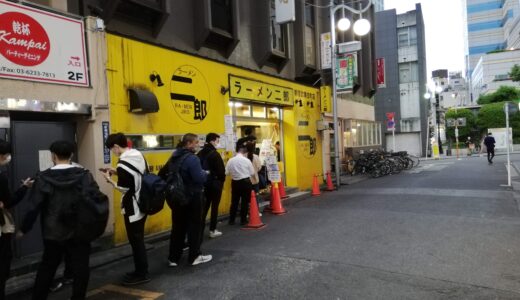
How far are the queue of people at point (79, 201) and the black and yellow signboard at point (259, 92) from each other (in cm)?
367

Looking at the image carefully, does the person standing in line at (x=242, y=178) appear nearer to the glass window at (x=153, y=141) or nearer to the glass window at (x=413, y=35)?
the glass window at (x=153, y=141)

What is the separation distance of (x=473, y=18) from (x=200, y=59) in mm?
115777

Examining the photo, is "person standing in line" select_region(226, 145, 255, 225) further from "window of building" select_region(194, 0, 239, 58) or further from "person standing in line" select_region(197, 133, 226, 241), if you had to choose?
"window of building" select_region(194, 0, 239, 58)

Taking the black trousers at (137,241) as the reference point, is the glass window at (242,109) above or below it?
above

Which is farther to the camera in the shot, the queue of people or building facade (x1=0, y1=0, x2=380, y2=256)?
building facade (x1=0, y1=0, x2=380, y2=256)

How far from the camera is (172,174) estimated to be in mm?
5770

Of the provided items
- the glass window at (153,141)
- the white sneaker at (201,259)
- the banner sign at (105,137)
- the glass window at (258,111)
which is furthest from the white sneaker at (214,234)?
the glass window at (258,111)

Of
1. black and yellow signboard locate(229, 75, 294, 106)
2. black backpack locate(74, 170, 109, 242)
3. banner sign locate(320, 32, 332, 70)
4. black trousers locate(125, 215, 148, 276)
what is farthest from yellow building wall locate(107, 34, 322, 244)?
banner sign locate(320, 32, 332, 70)

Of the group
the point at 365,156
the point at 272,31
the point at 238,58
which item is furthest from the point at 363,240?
the point at 365,156

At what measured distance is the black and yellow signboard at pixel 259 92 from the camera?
10.9m

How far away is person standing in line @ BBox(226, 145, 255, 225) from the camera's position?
28.9 ft

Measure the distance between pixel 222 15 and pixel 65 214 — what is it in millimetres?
8242

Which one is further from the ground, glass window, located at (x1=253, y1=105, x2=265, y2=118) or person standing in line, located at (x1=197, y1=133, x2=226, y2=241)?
glass window, located at (x1=253, y1=105, x2=265, y2=118)

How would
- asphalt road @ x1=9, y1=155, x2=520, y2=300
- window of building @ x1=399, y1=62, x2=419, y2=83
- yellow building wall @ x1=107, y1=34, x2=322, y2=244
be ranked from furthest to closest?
1. window of building @ x1=399, y1=62, x2=419, y2=83
2. yellow building wall @ x1=107, y1=34, x2=322, y2=244
3. asphalt road @ x1=9, y1=155, x2=520, y2=300
